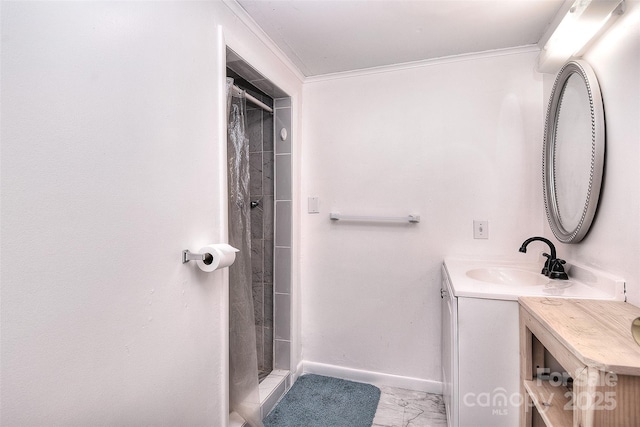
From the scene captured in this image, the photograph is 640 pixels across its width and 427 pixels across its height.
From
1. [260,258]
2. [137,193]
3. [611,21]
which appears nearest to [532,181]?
[611,21]

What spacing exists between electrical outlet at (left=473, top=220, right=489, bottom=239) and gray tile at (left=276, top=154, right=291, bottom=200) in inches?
45.5

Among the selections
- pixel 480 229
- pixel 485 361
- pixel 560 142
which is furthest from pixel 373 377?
pixel 560 142

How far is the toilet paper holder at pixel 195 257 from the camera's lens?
1166 mm

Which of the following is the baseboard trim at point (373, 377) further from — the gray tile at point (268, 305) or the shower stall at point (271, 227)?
the gray tile at point (268, 305)

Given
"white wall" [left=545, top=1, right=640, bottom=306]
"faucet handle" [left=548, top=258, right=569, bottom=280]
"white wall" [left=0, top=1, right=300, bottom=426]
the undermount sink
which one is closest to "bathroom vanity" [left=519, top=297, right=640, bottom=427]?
"white wall" [left=545, top=1, right=640, bottom=306]

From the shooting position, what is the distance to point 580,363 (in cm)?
73

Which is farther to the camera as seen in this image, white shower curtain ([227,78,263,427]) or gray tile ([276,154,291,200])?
gray tile ([276,154,291,200])

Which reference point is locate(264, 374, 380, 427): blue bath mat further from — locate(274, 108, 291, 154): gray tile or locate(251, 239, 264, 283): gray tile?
locate(274, 108, 291, 154): gray tile

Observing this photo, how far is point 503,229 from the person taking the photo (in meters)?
1.85

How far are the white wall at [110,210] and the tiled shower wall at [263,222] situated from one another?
0.79 metres

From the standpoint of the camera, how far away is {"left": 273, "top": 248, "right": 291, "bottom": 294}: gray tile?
2.11m

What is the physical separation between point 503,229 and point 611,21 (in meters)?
1.04

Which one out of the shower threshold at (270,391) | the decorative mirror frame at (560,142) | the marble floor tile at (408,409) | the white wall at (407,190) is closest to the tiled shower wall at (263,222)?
the shower threshold at (270,391)

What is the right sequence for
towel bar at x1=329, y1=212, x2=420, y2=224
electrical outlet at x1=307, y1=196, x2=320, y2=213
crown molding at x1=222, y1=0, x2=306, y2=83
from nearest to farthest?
crown molding at x1=222, y1=0, x2=306, y2=83 → towel bar at x1=329, y1=212, x2=420, y2=224 → electrical outlet at x1=307, y1=196, x2=320, y2=213
